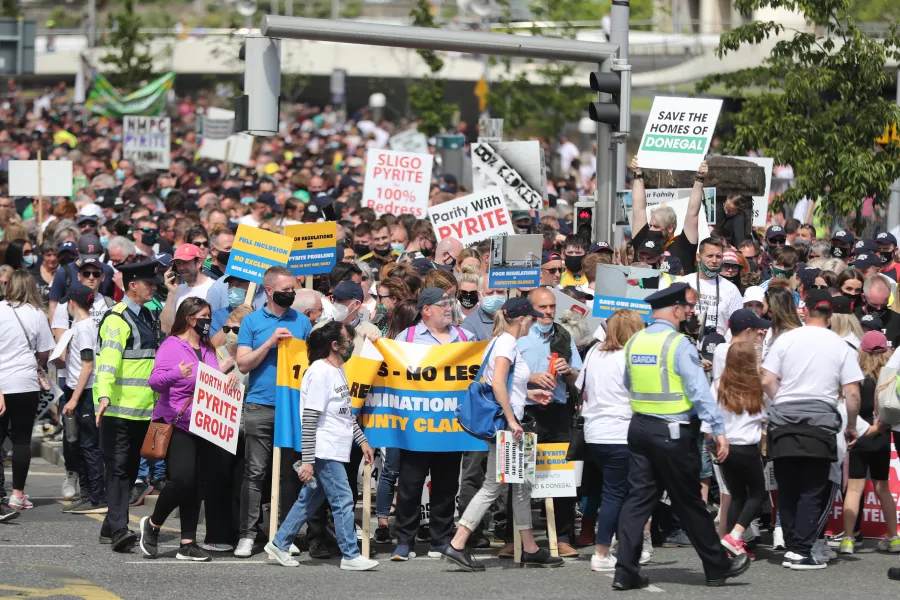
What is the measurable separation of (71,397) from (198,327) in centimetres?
255

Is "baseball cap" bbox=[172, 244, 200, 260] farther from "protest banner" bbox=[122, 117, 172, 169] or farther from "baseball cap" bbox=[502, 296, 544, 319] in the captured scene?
"protest banner" bbox=[122, 117, 172, 169]

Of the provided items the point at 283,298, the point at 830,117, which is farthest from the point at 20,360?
the point at 830,117

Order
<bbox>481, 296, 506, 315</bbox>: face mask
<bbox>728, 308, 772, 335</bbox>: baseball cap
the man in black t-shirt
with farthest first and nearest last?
the man in black t-shirt, <bbox>481, 296, 506, 315</bbox>: face mask, <bbox>728, 308, 772, 335</bbox>: baseball cap

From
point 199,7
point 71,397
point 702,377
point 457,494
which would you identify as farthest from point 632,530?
point 199,7

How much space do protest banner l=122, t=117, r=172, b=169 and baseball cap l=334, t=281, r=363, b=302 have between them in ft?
55.8

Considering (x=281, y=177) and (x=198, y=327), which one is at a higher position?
(x=281, y=177)

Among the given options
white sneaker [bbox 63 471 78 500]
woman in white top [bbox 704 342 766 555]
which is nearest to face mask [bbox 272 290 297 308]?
woman in white top [bbox 704 342 766 555]

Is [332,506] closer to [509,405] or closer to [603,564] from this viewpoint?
[509,405]

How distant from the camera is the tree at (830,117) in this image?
18938 mm

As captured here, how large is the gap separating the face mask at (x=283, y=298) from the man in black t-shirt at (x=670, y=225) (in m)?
4.02

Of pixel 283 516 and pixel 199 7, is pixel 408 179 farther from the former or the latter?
pixel 199 7

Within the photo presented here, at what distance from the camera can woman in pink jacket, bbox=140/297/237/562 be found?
35.6 ft

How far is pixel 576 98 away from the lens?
4034 centimetres

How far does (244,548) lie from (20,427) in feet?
9.34
